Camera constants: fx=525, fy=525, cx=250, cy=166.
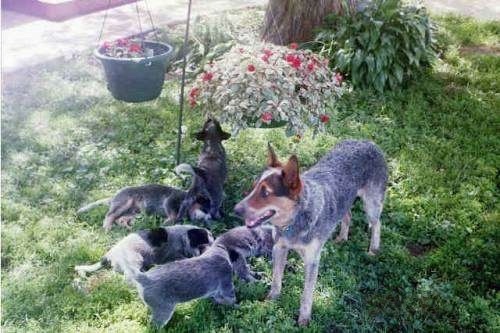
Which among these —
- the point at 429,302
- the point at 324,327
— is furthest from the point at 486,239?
the point at 324,327

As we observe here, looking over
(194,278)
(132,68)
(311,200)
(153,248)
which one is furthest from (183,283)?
(132,68)

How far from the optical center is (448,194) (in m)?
6.09

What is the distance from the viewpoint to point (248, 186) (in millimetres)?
6102

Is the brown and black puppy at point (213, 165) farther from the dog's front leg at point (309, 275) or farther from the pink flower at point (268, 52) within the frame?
the dog's front leg at point (309, 275)

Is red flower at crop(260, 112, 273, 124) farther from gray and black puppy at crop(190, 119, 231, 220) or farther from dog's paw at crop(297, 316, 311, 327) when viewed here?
dog's paw at crop(297, 316, 311, 327)

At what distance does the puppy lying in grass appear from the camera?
3998mm

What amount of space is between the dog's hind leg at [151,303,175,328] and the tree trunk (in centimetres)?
611

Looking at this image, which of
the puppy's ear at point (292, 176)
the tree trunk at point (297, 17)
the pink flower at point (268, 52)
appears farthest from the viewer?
the tree trunk at point (297, 17)

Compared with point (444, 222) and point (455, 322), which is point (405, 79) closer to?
point (444, 222)

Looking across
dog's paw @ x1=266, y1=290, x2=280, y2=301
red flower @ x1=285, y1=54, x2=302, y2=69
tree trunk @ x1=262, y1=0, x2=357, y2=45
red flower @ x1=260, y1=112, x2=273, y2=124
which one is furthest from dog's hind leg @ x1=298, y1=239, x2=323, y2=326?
tree trunk @ x1=262, y1=0, x2=357, y2=45

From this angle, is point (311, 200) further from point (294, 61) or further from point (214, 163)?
point (214, 163)

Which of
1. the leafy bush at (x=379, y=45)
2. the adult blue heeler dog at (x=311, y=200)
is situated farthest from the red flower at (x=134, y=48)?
the leafy bush at (x=379, y=45)

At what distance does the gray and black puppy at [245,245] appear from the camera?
185 inches

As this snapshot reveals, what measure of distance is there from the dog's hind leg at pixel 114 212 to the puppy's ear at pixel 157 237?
81 centimetres
